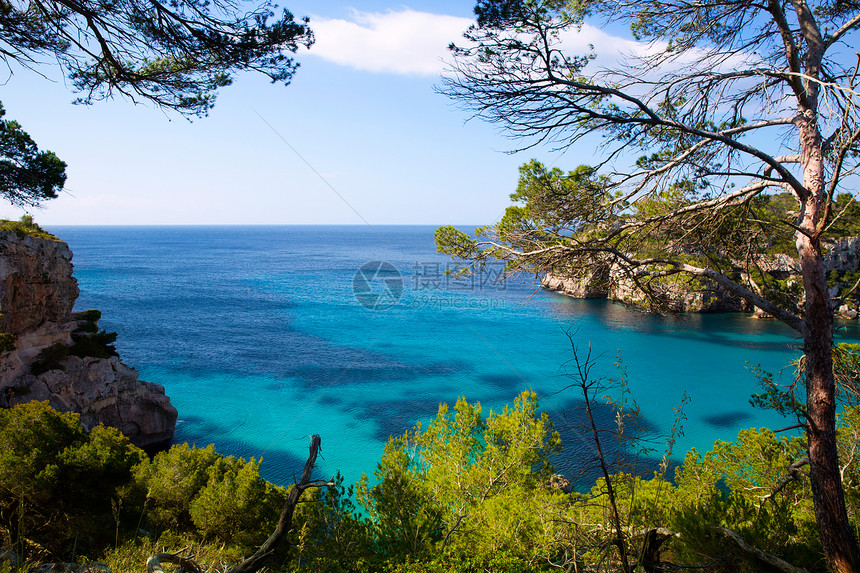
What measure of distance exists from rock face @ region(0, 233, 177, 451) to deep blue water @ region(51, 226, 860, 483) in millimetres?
1603

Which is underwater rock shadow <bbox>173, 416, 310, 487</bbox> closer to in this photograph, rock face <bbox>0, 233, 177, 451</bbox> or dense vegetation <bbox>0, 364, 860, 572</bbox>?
rock face <bbox>0, 233, 177, 451</bbox>

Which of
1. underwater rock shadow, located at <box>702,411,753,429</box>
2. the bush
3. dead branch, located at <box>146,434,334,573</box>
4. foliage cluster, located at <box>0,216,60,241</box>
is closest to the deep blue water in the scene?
underwater rock shadow, located at <box>702,411,753,429</box>

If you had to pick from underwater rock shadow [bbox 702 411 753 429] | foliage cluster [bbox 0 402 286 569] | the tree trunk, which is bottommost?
underwater rock shadow [bbox 702 411 753 429]

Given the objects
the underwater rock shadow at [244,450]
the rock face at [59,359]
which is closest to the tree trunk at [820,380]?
the underwater rock shadow at [244,450]

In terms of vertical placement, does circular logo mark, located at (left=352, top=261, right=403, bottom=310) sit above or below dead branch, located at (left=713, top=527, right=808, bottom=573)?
below

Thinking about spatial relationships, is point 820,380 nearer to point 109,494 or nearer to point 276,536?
point 276,536

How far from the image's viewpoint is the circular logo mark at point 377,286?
4255cm

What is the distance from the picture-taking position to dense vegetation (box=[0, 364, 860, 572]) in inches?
213

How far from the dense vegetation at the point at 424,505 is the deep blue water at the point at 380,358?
1.54 meters

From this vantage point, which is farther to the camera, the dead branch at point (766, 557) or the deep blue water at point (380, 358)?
the deep blue water at point (380, 358)

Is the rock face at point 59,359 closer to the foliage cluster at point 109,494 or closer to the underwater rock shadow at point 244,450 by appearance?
the underwater rock shadow at point 244,450

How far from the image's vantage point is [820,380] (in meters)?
4.32

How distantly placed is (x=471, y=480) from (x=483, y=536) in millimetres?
2082

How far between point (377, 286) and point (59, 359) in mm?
37518
